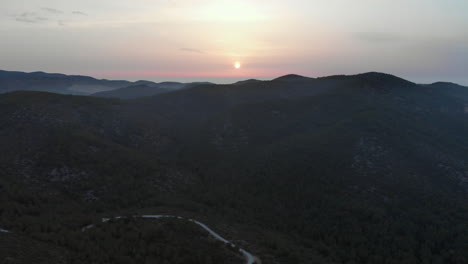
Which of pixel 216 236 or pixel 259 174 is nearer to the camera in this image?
pixel 216 236

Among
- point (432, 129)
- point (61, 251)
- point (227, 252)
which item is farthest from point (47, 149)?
point (432, 129)

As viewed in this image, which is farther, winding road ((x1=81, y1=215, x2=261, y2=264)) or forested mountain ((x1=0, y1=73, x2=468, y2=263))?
forested mountain ((x1=0, y1=73, x2=468, y2=263))

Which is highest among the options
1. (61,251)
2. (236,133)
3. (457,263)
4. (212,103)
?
(212,103)

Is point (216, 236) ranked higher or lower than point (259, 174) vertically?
lower

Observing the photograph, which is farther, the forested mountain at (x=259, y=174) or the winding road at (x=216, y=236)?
the forested mountain at (x=259, y=174)

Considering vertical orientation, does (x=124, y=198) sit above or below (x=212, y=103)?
below

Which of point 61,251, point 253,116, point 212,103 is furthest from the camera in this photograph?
point 212,103

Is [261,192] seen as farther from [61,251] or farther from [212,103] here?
[212,103]

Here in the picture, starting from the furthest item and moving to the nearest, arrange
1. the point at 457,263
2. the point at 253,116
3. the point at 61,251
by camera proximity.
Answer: the point at 253,116 < the point at 457,263 < the point at 61,251
